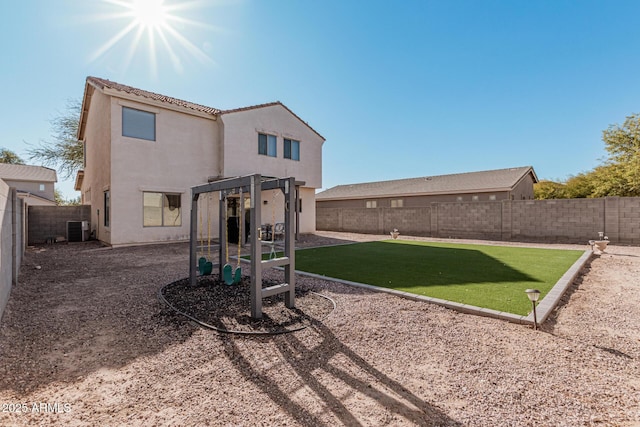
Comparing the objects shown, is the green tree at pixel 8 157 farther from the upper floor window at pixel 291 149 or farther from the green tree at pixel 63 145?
Answer: the upper floor window at pixel 291 149

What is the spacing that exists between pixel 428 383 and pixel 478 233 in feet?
50.3

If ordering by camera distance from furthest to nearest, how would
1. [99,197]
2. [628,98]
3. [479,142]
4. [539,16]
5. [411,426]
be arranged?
1. [479,142]
2. [628,98]
3. [99,197]
4. [539,16]
5. [411,426]

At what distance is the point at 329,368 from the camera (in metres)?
2.87

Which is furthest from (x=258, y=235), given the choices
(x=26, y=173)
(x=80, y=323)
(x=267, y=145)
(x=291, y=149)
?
(x=26, y=173)

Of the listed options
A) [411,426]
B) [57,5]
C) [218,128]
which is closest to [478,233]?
[218,128]

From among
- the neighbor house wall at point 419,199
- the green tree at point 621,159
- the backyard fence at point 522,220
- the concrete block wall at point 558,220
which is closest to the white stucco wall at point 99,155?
the backyard fence at point 522,220

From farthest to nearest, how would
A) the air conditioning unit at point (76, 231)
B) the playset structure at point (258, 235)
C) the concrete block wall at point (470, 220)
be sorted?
the concrete block wall at point (470, 220) < the air conditioning unit at point (76, 231) < the playset structure at point (258, 235)

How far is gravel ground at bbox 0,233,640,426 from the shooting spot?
2.19 meters

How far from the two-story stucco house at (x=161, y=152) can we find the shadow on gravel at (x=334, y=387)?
10820 millimetres

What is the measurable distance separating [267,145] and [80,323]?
41.2ft

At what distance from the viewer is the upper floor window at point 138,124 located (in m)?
11.7

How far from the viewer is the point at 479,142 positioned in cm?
2130

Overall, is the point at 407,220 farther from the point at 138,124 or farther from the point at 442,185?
the point at 138,124

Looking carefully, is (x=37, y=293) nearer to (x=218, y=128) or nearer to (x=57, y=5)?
(x=57, y=5)
